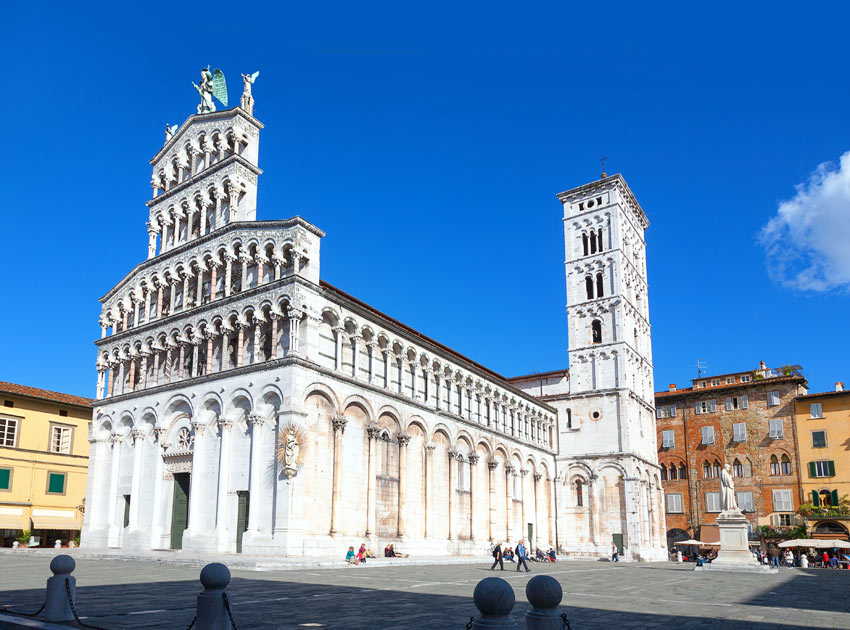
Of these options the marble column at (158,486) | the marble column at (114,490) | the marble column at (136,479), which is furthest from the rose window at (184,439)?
the marble column at (114,490)

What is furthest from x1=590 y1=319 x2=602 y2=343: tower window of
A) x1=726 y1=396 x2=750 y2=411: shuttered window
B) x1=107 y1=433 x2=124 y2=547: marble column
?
x1=107 y1=433 x2=124 y2=547: marble column

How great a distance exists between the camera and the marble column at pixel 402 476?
3447 cm

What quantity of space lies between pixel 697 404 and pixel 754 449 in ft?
18.9

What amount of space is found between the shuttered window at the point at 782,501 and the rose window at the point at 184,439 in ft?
141

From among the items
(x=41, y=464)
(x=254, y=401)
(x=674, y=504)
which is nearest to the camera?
(x=254, y=401)

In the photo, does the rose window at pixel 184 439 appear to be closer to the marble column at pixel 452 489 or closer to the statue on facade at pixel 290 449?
the statue on facade at pixel 290 449

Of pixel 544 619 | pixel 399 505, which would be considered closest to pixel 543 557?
pixel 399 505

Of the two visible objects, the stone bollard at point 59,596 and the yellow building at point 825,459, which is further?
the yellow building at point 825,459

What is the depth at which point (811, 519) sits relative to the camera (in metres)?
51.3

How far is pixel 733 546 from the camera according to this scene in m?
32.9

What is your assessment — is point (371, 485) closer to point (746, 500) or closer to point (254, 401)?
point (254, 401)

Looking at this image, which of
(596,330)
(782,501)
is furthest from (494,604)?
(782,501)

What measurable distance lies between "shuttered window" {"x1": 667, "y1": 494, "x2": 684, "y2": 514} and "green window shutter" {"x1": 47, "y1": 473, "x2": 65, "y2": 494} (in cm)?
4541

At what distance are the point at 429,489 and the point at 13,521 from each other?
25063mm
